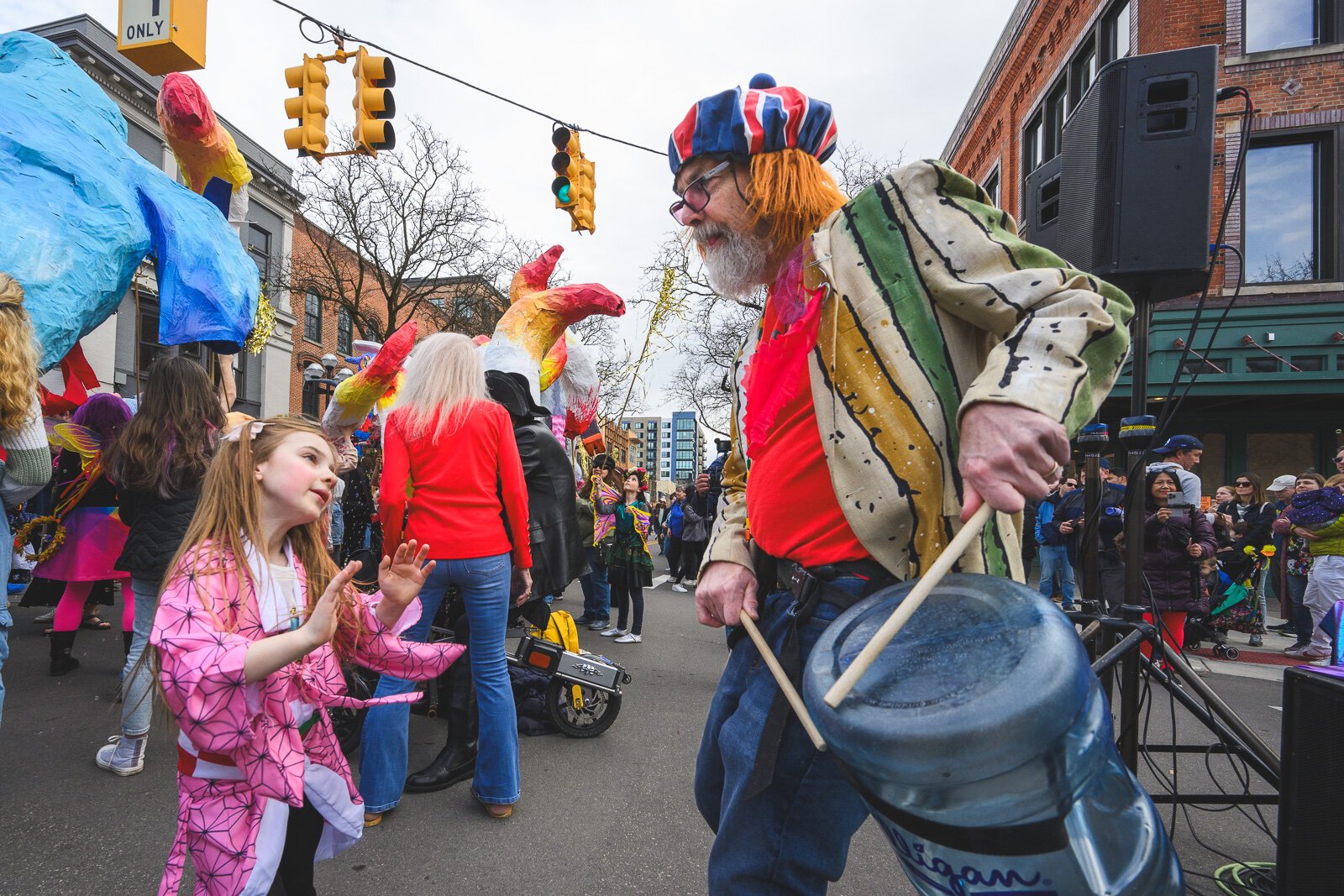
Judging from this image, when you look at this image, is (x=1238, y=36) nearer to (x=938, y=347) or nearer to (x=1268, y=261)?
(x=1268, y=261)

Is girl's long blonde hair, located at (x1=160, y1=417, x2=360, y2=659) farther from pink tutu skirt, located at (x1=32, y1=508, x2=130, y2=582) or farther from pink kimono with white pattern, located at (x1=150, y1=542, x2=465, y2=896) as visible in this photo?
pink tutu skirt, located at (x1=32, y1=508, x2=130, y2=582)

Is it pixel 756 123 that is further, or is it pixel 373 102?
pixel 373 102

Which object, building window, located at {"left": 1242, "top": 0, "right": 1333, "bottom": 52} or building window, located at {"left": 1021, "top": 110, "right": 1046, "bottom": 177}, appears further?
building window, located at {"left": 1021, "top": 110, "right": 1046, "bottom": 177}

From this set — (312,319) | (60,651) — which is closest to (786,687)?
(60,651)

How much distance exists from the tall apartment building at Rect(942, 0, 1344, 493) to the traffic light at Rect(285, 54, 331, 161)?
38.7 ft

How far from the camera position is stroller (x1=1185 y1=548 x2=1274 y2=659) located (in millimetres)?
6871

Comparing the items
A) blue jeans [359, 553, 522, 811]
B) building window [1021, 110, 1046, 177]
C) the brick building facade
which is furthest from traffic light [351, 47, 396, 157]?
building window [1021, 110, 1046, 177]

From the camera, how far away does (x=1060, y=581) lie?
8.63 m

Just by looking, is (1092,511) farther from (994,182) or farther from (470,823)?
(994,182)

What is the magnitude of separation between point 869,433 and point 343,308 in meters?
25.6

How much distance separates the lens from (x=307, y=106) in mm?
7730

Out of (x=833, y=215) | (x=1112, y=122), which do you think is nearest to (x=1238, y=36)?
(x=1112, y=122)

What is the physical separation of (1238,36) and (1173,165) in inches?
459

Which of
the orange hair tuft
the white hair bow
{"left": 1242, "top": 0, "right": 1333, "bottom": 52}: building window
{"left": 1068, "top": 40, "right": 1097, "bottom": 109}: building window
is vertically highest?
{"left": 1068, "top": 40, "right": 1097, "bottom": 109}: building window
